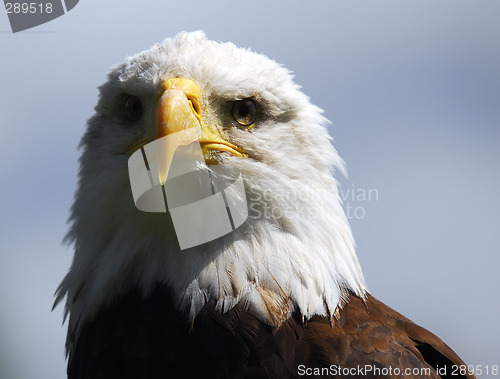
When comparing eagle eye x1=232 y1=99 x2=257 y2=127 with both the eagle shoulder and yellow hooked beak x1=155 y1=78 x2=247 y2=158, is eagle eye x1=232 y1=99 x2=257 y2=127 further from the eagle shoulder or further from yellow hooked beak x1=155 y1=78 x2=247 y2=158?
the eagle shoulder

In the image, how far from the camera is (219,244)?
13.8ft

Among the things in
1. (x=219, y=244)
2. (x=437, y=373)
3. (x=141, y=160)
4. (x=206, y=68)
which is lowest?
(x=437, y=373)

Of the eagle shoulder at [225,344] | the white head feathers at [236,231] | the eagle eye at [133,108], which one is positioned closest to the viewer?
the eagle shoulder at [225,344]

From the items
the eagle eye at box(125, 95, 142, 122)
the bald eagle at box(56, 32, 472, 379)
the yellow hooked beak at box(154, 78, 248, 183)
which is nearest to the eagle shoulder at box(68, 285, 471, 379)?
the bald eagle at box(56, 32, 472, 379)

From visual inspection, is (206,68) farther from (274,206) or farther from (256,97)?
(274,206)

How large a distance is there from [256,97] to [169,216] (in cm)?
85

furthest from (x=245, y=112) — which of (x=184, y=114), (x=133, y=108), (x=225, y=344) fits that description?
(x=225, y=344)

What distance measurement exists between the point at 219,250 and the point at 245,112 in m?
0.80

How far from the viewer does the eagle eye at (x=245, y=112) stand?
4.41 metres

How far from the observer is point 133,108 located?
4.43 meters

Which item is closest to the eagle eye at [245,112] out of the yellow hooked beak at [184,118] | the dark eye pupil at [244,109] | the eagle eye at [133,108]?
the dark eye pupil at [244,109]

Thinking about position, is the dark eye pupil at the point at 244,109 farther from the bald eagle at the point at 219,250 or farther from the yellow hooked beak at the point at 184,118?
the yellow hooked beak at the point at 184,118

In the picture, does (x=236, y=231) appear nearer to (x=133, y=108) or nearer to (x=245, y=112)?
(x=245, y=112)

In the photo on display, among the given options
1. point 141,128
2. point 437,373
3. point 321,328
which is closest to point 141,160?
point 141,128
